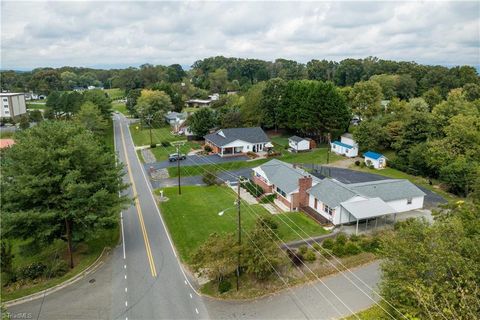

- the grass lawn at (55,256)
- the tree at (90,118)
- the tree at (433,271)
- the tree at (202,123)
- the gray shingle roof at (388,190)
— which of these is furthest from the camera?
the tree at (202,123)

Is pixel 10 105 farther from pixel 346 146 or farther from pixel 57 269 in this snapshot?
pixel 346 146

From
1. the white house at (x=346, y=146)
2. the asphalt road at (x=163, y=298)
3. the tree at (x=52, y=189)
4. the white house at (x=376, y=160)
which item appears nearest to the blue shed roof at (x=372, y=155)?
the white house at (x=376, y=160)

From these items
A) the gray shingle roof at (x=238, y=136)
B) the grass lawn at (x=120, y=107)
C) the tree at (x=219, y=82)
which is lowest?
the gray shingle roof at (x=238, y=136)

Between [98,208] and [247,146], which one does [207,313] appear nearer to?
[98,208]

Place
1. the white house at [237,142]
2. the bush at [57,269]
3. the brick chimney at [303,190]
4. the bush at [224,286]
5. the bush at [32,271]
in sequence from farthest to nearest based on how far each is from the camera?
the white house at [237,142], the brick chimney at [303,190], the bush at [57,269], the bush at [32,271], the bush at [224,286]

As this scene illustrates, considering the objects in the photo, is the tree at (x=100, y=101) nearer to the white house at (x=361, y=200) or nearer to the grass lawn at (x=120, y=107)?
the grass lawn at (x=120, y=107)

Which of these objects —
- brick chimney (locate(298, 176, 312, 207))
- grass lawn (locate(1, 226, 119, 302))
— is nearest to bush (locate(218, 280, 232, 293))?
grass lawn (locate(1, 226, 119, 302))
